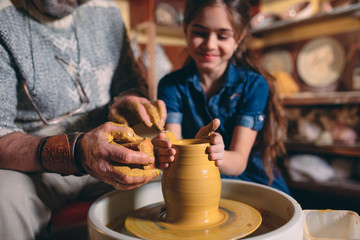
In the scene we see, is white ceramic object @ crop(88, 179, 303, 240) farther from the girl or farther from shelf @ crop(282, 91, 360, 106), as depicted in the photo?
shelf @ crop(282, 91, 360, 106)

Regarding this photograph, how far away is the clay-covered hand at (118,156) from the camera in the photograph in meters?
0.68

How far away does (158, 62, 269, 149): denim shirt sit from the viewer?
1.17 metres

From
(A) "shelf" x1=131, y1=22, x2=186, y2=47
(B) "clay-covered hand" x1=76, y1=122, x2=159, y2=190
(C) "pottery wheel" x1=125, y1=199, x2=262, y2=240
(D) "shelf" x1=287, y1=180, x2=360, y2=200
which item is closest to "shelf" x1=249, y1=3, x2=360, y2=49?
(A) "shelf" x1=131, y1=22, x2=186, y2=47

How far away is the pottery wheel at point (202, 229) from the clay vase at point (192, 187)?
0.09 ft

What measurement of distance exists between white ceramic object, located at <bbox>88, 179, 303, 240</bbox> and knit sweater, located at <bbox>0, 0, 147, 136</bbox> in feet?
1.41

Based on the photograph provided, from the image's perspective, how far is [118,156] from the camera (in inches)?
26.8

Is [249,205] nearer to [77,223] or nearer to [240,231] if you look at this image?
[240,231]

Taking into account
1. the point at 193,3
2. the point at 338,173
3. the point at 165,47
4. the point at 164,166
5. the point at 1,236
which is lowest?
the point at 338,173

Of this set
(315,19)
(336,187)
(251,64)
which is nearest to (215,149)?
(251,64)

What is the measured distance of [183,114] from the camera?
1303mm

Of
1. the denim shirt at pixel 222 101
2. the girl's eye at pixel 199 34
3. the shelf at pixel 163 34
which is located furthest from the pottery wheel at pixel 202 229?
the shelf at pixel 163 34

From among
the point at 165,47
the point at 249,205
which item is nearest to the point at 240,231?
the point at 249,205

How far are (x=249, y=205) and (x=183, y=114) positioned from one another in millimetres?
544

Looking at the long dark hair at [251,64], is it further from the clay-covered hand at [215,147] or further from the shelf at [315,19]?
the shelf at [315,19]
